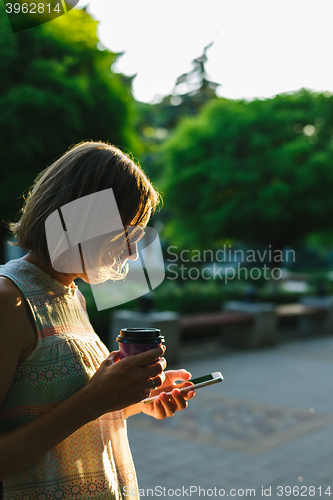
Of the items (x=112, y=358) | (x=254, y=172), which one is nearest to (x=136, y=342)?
(x=112, y=358)

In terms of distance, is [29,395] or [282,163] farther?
[282,163]

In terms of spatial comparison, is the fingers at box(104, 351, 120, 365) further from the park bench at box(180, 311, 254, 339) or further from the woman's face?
the park bench at box(180, 311, 254, 339)

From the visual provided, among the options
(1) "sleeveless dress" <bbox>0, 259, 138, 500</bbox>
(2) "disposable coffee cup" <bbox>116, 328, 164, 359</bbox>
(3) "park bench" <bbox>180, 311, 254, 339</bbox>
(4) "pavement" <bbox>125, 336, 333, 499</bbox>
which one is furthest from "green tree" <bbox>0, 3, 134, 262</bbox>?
(2) "disposable coffee cup" <bbox>116, 328, 164, 359</bbox>

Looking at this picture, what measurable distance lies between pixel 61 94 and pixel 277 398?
5752 millimetres

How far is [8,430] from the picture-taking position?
48.6 inches

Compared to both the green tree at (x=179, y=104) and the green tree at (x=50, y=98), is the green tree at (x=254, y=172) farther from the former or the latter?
the green tree at (x=179, y=104)

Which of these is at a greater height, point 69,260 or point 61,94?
point 69,260

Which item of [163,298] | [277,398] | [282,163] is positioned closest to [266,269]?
[282,163]

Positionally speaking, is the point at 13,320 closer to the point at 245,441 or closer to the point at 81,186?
the point at 81,186

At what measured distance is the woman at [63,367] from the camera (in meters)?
1.20

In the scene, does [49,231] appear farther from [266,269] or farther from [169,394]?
[266,269]

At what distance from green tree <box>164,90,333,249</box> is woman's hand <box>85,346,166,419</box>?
41.7 feet

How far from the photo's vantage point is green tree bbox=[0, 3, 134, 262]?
728 centimetres

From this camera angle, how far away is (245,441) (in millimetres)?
4574
